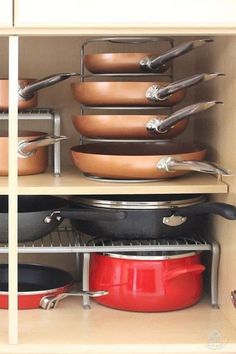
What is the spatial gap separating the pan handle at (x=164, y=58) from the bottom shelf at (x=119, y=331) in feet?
1.92

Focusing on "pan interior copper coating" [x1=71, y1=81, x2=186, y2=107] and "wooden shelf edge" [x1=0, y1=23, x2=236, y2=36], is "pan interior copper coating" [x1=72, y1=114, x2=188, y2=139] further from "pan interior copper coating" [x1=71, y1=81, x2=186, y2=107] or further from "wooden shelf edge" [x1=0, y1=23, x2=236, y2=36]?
Result: "wooden shelf edge" [x1=0, y1=23, x2=236, y2=36]

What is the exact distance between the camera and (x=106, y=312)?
176 centimetres

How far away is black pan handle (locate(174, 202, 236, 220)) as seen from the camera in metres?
1.59

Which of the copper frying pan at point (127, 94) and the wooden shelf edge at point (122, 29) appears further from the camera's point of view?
the copper frying pan at point (127, 94)

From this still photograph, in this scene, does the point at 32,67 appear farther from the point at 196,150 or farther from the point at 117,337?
the point at 117,337

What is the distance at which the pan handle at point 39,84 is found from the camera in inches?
66.4

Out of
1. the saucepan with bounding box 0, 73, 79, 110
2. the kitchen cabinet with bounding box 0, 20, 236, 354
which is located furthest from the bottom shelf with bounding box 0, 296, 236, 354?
the saucepan with bounding box 0, 73, 79, 110

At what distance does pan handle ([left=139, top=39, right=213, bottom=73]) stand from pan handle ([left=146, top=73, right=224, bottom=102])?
5cm

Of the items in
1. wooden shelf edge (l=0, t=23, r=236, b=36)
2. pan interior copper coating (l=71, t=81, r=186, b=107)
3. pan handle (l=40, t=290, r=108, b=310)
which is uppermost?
wooden shelf edge (l=0, t=23, r=236, b=36)
